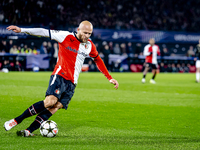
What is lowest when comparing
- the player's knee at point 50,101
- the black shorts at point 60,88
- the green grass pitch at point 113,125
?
the green grass pitch at point 113,125

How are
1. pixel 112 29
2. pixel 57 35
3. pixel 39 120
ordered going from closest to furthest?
pixel 39 120
pixel 57 35
pixel 112 29

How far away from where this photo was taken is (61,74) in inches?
181

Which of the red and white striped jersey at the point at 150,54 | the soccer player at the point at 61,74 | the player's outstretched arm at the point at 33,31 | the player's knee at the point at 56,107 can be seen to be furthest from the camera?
the red and white striped jersey at the point at 150,54

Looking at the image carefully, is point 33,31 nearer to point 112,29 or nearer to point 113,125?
point 113,125

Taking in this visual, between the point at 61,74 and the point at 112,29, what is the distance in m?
23.7

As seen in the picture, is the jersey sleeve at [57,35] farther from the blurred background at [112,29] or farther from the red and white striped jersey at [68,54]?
the blurred background at [112,29]

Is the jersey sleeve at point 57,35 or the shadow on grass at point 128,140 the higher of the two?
the jersey sleeve at point 57,35

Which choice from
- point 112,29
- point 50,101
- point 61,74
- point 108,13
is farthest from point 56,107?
point 108,13

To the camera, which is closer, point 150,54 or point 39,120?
point 39,120

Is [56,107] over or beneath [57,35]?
beneath

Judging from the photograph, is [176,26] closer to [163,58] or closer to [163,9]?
[163,9]

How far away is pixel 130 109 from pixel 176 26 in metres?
26.0

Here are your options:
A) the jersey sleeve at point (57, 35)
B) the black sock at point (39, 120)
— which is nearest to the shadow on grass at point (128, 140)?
the black sock at point (39, 120)

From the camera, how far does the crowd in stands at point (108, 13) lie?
24812 millimetres
